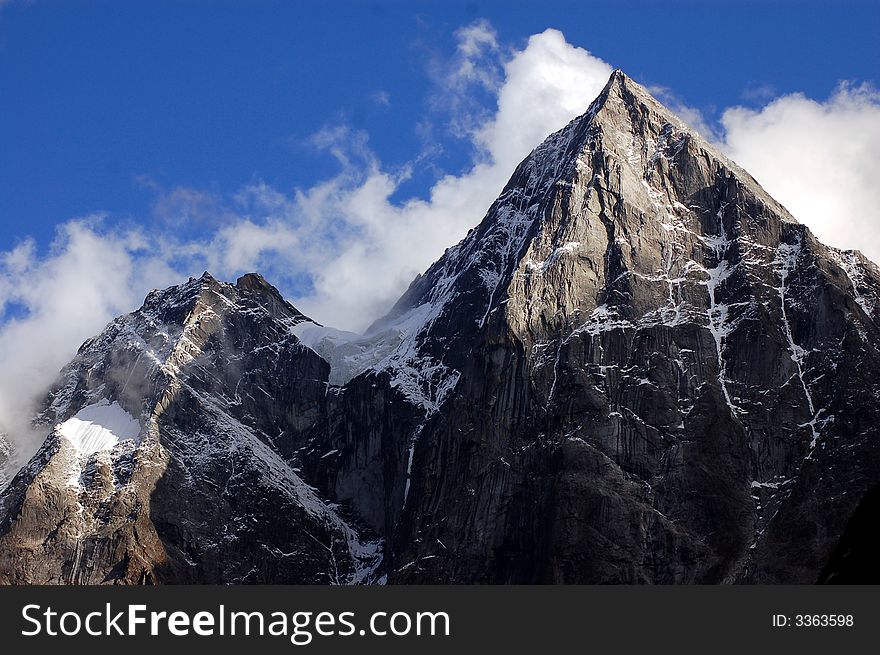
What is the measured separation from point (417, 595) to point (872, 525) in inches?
1788

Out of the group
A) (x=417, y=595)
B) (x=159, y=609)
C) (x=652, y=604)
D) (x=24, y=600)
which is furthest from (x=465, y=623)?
(x=24, y=600)

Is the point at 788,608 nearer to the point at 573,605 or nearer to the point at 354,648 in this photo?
the point at 573,605

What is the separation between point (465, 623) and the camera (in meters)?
168

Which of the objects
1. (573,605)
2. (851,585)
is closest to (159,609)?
(573,605)

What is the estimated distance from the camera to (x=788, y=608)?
171250mm

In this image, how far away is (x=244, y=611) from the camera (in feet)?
546

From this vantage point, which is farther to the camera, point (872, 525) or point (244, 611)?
point (872, 525)

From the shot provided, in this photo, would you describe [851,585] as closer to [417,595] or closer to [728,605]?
[728,605]

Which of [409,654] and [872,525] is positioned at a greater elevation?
[872,525]

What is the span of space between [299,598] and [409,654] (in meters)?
14.5

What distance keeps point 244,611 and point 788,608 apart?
165ft

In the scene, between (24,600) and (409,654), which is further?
(24,600)

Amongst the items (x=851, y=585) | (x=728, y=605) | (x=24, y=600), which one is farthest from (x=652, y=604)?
(x=24, y=600)

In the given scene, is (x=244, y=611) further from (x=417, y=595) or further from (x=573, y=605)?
(x=573, y=605)
